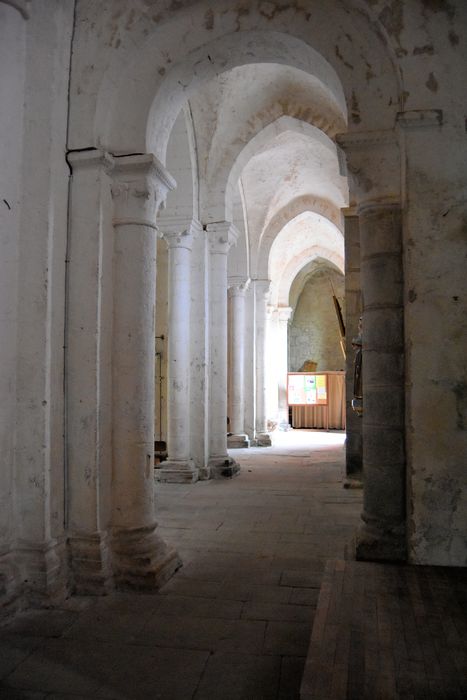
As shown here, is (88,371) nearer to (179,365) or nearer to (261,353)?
(179,365)

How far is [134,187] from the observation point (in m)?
4.00

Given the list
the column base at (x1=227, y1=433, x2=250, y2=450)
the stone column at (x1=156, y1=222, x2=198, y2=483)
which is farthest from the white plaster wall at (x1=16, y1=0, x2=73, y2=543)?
the column base at (x1=227, y1=433, x2=250, y2=450)

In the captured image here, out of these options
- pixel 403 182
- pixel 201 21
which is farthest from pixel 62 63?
pixel 403 182

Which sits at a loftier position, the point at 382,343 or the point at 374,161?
the point at 374,161

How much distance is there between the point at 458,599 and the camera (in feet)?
9.12

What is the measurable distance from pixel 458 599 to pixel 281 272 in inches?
553

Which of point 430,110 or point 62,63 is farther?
point 62,63

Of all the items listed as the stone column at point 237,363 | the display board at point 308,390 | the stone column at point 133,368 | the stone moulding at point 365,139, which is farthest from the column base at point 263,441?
the stone moulding at point 365,139

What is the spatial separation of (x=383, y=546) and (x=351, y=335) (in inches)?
171

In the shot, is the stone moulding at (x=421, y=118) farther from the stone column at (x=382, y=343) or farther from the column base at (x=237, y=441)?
the column base at (x=237, y=441)

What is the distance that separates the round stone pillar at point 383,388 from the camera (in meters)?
3.53

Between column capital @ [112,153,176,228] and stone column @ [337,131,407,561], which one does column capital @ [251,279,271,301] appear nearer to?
column capital @ [112,153,176,228]

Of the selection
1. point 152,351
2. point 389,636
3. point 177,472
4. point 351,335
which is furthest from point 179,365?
point 389,636

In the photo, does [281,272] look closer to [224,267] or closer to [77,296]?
[224,267]
